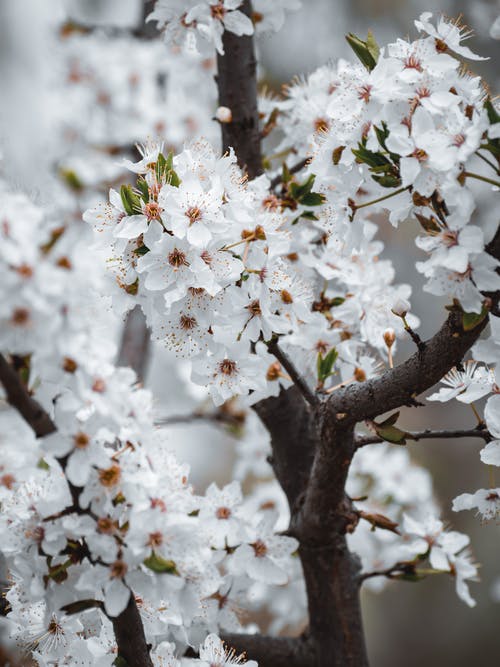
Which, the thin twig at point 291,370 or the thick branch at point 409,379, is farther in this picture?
the thin twig at point 291,370

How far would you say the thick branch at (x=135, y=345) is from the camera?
2.31m

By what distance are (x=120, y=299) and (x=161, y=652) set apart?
0.61 metres

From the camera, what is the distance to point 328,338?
4.84ft

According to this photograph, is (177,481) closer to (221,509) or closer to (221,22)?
(221,509)

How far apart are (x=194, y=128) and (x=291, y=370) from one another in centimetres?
212

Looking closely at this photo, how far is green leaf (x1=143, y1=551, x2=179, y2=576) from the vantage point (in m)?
0.97

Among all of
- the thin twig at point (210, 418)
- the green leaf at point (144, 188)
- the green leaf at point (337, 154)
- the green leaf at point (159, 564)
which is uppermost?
the thin twig at point (210, 418)

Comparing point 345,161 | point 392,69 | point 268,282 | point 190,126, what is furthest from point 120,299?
point 190,126

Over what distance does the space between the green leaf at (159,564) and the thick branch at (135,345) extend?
132 centimetres

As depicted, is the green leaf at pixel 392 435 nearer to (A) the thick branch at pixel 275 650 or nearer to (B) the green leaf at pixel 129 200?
(B) the green leaf at pixel 129 200

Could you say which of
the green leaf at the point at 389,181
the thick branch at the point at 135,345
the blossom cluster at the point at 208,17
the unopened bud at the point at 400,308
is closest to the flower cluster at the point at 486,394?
the unopened bud at the point at 400,308

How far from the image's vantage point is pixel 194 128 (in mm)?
3154

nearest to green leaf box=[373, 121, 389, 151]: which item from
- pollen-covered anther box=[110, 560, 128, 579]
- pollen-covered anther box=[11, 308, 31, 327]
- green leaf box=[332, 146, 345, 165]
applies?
green leaf box=[332, 146, 345, 165]

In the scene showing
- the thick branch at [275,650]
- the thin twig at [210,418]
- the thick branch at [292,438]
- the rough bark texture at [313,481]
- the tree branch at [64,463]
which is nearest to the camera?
the tree branch at [64,463]
